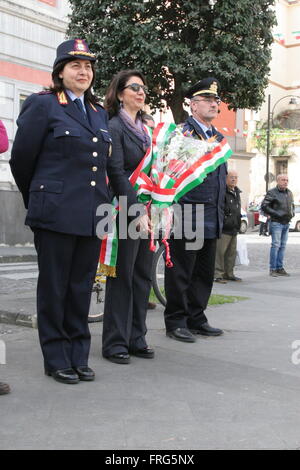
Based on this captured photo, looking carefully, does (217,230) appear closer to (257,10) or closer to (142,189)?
(142,189)

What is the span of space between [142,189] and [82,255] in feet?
2.65

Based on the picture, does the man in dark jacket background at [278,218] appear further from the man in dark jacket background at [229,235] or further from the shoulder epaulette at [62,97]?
the shoulder epaulette at [62,97]

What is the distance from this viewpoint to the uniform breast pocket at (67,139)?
3.92 m

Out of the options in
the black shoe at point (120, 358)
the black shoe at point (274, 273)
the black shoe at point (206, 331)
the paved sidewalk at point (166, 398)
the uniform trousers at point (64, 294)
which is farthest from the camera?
the black shoe at point (274, 273)

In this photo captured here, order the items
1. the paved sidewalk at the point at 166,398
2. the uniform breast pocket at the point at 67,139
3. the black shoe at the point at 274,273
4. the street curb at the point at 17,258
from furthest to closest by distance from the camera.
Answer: the street curb at the point at 17,258, the black shoe at the point at 274,273, the uniform breast pocket at the point at 67,139, the paved sidewalk at the point at 166,398

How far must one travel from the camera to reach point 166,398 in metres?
3.78

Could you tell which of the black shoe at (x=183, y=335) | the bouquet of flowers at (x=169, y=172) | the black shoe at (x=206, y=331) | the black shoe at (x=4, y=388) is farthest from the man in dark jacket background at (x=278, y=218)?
the black shoe at (x=4, y=388)

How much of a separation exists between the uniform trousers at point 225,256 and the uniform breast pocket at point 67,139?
6.27 meters

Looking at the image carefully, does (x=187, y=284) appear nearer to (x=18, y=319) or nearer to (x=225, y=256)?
(x=18, y=319)

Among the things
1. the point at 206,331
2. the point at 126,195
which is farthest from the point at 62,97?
the point at 206,331

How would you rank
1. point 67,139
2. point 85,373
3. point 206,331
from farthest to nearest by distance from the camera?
point 206,331, point 85,373, point 67,139

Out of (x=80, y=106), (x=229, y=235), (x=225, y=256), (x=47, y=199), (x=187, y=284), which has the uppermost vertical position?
(x=80, y=106)

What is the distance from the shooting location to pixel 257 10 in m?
12.8

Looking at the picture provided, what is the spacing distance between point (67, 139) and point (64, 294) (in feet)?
3.14
